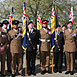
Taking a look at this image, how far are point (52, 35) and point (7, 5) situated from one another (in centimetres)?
980

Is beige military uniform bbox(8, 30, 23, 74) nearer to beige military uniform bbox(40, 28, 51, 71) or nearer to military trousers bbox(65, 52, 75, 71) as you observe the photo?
beige military uniform bbox(40, 28, 51, 71)

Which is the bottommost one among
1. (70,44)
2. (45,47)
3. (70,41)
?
(45,47)

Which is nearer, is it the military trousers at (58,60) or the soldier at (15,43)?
the soldier at (15,43)

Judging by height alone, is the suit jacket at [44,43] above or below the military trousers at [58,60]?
above

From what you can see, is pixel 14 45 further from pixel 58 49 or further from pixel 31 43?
pixel 58 49

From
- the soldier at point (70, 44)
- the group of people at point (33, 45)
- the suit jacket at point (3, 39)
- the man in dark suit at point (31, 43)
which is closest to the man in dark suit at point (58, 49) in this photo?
the group of people at point (33, 45)

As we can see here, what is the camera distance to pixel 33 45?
21.8 feet

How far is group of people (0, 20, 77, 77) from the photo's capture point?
6.45 metres

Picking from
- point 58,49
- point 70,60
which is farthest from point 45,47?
point 70,60

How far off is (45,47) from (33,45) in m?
0.48

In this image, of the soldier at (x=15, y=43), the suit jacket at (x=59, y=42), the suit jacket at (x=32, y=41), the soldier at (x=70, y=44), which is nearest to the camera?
the soldier at (x=15, y=43)

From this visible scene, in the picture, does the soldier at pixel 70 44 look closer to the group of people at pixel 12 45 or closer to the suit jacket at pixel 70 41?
the suit jacket at pixel 70 41

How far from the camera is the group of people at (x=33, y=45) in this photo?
6453 mm

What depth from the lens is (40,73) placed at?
22.7ft
